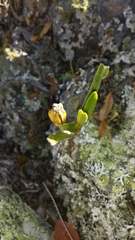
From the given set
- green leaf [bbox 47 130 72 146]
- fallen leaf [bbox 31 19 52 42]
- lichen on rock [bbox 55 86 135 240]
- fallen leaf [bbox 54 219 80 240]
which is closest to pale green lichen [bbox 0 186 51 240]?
fallen leaf [bbox 54 219 80 240]

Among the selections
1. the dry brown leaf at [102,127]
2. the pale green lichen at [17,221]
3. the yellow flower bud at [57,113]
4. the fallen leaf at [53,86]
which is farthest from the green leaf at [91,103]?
the pale green lichen at [17,221]

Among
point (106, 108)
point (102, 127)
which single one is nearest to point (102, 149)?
point (102, 127)

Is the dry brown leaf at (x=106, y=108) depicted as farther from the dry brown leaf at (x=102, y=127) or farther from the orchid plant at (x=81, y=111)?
the orchid plant at (x=81, y=111)

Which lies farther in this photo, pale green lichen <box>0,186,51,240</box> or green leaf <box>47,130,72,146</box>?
pale green lichen <box>0,186,51,240</box>

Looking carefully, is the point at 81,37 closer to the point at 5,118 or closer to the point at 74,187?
the point at 5,118

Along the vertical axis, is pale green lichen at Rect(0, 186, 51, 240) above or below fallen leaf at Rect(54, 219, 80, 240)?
above

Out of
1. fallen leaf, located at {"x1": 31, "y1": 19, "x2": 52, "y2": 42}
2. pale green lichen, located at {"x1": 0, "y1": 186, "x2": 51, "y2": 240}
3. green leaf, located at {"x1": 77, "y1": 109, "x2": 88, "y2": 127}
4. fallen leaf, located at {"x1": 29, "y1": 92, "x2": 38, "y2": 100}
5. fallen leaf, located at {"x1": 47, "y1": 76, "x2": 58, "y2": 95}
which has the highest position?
fallen leaf, located at {"x1": 31, "y1": 19, "x2": 52, "y2": 42}

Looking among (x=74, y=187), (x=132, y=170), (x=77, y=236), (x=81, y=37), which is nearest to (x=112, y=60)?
(x=81, y=37)

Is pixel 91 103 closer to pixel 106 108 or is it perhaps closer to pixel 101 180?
pixel 106 108

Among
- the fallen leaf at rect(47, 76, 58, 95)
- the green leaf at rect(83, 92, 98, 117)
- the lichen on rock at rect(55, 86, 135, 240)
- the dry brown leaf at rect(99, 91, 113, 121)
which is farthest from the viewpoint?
the fallen leaf at rect(47, 76, 58, 95)

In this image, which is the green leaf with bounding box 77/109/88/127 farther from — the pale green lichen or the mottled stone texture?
the pale green lichen
